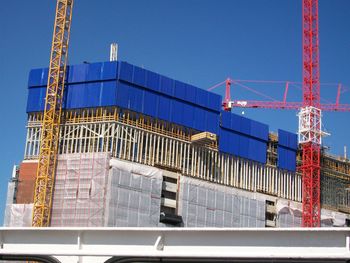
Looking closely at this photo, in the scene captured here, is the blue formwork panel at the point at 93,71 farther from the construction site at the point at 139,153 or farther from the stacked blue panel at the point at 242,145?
the stacked blue panel at the point at 242,145

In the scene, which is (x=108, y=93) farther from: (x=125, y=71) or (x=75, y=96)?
(x=75, y=96)

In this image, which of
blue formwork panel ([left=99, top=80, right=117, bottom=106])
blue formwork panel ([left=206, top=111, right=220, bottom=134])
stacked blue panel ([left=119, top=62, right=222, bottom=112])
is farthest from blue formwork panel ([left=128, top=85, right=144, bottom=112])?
blue formwork panel ([left=206, top=111, right=220, bottom=134])

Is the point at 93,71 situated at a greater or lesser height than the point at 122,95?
greater

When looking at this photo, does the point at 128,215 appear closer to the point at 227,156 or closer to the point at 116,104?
the point at 116,104

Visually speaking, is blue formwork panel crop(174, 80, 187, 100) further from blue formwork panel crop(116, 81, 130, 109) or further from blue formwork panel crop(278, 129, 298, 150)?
blue formwork panel crop(278, 129, 298, 150)

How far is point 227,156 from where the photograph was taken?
322 feet

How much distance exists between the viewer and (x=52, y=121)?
85.5m

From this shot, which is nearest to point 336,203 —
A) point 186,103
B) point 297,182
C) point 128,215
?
point 297,182

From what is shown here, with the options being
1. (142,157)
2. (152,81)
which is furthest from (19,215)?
(152,81)

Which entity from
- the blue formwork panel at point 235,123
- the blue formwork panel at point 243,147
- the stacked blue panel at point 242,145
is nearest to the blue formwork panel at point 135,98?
the stacked blue panel at point 242,145

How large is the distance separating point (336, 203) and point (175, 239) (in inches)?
3765

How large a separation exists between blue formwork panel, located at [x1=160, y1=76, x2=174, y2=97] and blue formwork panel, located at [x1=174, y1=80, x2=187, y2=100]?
2.25 ft

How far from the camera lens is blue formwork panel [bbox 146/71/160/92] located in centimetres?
8951

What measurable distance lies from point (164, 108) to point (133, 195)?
13.9 meters
